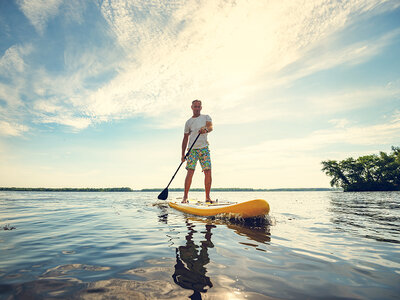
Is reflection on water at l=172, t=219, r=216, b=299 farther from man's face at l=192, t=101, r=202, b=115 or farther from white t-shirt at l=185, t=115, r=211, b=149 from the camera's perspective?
man's face at l=192, t=101, r=202, b=115

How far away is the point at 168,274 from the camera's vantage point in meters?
1.97

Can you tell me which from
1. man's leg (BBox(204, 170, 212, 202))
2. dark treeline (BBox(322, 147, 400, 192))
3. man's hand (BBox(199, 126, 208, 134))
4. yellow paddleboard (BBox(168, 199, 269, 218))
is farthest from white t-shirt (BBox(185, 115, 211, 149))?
dark treeline (BBox(322, 147, 400, 192))

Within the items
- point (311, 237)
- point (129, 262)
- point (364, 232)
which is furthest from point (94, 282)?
point (364, 232)

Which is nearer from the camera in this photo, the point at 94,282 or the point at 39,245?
the point at 94,282

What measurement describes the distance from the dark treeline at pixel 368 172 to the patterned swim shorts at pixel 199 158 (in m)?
59.1

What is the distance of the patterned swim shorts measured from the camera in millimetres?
7253

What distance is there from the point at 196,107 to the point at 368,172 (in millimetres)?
62172

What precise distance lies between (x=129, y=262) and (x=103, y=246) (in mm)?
925

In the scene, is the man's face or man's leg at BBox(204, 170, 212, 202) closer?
man's leg at BBox(204, 170, 212, 202)

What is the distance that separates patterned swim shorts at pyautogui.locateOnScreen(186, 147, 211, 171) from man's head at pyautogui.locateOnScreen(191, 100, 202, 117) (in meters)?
1.37

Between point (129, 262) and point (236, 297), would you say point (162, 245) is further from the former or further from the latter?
point (236, 297)

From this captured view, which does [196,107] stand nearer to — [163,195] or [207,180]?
[207,180]

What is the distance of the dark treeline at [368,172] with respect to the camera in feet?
160

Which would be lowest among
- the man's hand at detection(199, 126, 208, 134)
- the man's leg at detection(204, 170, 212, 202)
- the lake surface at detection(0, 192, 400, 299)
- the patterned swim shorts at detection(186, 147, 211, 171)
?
the lake surface at detection(0, 192, 400, 299)
